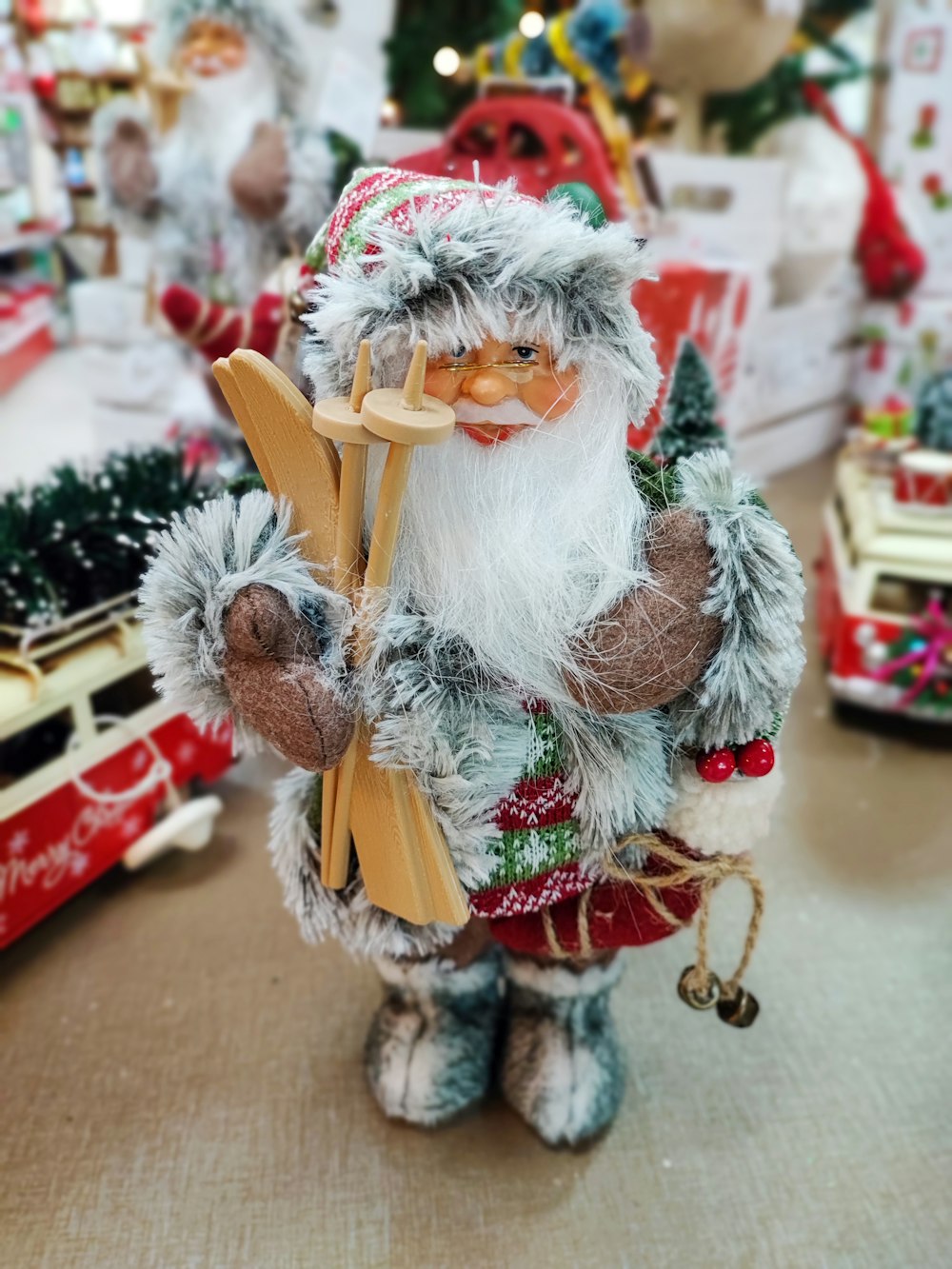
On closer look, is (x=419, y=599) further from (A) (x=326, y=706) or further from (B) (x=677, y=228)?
(B) (x=677, y=228)

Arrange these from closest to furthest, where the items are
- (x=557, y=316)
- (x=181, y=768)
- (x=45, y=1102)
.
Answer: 1. (x=557, y=316)
2. (x=45, y=1102)
3. (x=181, y=768)

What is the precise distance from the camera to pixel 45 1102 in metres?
0.80

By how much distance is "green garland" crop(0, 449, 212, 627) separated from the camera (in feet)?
3.07

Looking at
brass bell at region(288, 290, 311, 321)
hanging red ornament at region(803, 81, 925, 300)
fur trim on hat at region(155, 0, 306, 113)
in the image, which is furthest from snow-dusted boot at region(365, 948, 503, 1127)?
hanging red ornament at region(803, 81, 925, 300)

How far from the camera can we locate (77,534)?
98 cm

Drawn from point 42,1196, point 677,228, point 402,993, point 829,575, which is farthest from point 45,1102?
point 677,228

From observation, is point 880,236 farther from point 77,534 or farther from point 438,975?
point 438,975

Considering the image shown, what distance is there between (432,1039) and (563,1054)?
0.11 m

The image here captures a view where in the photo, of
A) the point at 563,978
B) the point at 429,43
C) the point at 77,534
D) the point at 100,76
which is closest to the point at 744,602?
the point at 563,978

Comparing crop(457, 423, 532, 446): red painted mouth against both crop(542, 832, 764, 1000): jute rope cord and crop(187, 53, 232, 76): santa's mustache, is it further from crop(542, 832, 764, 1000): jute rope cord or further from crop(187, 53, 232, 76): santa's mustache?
crop(187, 53, 232, 76): santa's mustache

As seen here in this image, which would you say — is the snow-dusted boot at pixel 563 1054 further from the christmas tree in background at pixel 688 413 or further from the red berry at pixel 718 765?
the christmas tree in background at pixel 688 413

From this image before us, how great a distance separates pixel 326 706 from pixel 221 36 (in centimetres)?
138

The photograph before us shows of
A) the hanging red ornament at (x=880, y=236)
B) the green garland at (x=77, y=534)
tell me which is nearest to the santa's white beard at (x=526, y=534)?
the green garland at (x=77, y=534)

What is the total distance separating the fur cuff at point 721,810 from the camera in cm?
62
